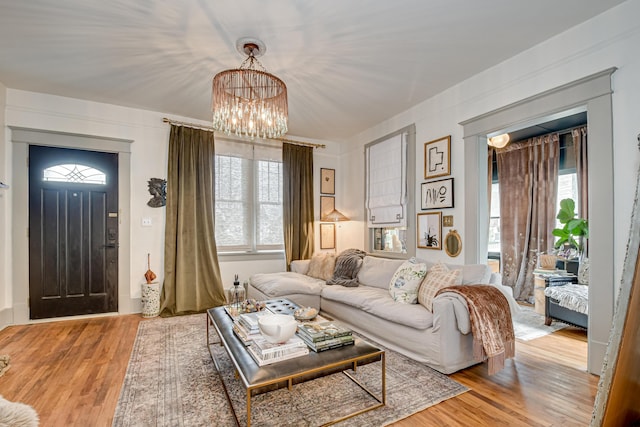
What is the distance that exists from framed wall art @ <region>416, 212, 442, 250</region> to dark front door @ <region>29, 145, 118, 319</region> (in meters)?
4.04

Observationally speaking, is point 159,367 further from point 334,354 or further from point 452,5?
point 452,5

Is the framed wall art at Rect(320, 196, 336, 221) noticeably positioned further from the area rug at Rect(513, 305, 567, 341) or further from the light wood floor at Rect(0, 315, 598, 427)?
the light wood floor at Rect(0, 315, 598, 427)

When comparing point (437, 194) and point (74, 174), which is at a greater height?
point (74, 174)

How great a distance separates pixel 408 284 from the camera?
3.07 meters

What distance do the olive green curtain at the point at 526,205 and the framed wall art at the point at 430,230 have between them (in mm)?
2078

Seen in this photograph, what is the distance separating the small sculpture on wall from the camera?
438cm

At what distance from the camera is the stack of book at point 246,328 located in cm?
207

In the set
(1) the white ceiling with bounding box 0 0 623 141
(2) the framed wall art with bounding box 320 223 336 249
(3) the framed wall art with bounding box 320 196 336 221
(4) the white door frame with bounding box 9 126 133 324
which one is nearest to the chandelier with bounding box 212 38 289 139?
(1) the white ceiling with bounding box 0 0 623 141

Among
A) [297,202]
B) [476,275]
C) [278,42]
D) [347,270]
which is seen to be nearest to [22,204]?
[297,202]

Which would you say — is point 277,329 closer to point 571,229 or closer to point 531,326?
point 531,326

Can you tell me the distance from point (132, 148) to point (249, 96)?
8.18 ft

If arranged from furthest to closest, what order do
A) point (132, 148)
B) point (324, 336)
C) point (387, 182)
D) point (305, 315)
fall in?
point (387, 182) → point (132, 148) → point (305, 315) → point (324, 336)

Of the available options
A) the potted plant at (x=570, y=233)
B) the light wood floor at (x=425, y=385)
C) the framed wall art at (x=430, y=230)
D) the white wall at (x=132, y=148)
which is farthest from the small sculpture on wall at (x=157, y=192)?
the potted plant at (x=570, y=233)

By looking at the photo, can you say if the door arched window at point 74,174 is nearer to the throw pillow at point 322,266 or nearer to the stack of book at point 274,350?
the throw pillow at point 322,266
